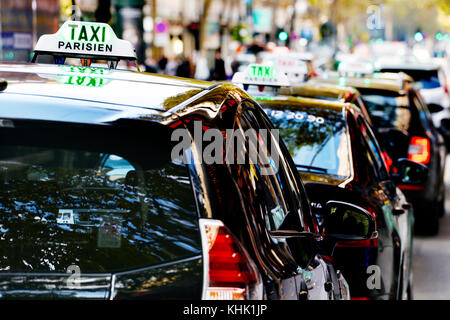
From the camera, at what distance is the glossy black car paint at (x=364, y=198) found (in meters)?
5.39

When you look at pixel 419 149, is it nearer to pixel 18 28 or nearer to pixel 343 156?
pixel 343 156

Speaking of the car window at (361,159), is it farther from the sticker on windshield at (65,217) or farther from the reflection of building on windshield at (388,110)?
the reflection of building on windshield at (388,110)

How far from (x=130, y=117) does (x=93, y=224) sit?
1.06 ft

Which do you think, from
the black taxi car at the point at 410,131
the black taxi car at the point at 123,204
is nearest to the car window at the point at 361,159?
the black taxi car at the point at 123,204

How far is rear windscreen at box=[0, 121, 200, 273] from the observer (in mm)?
2730

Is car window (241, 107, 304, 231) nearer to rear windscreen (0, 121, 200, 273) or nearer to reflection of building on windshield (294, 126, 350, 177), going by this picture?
rear windscreen (0, 121, 200, 273)

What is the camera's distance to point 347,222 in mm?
4273

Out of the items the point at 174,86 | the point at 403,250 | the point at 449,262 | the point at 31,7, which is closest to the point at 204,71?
the point at 31,7

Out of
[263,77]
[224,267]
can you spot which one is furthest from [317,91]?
[224,267]
